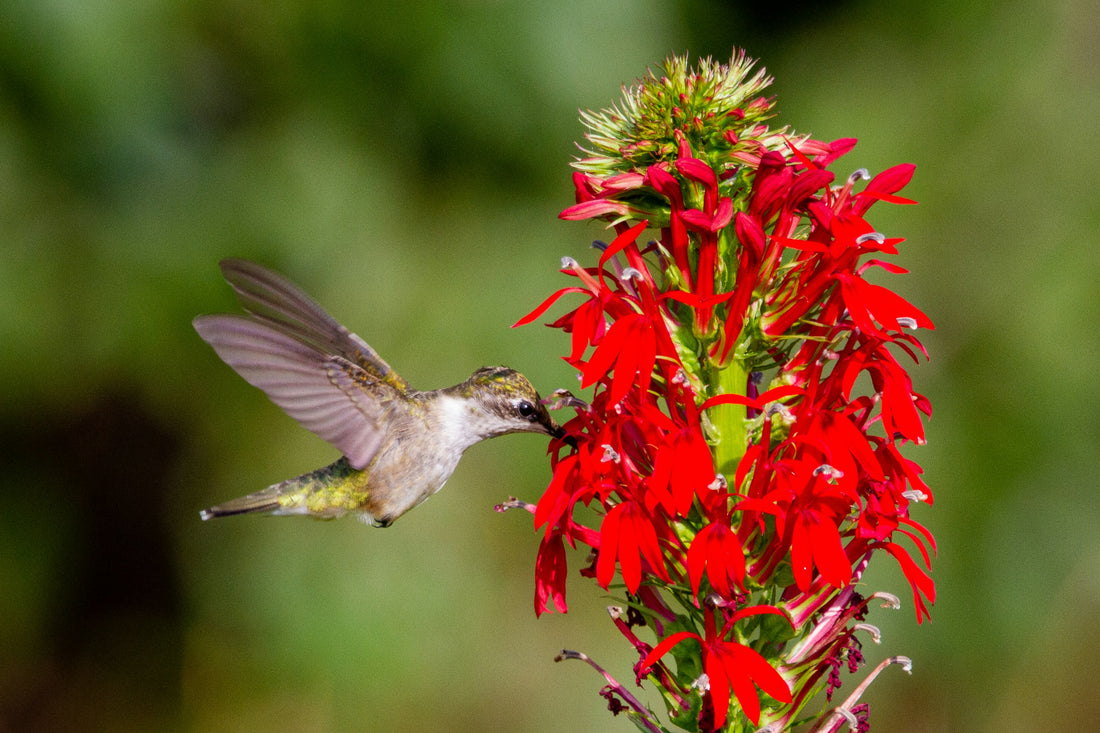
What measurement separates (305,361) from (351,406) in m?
0.21

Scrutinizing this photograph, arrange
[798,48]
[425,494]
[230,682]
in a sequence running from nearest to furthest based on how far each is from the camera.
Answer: [425,494], [230,682], [798,48]

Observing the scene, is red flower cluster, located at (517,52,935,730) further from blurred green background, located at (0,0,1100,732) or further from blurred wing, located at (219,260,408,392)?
blurred green background, located at (0,0,1100,732)

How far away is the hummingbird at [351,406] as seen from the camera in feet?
8.18

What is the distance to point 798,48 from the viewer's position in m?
6.43

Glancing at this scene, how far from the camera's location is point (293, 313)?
2551 millimetres

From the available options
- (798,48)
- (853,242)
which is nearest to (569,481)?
(853,242)

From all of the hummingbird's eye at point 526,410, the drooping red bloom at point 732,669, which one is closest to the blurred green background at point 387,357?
the hummingbird's eye at point 526,410

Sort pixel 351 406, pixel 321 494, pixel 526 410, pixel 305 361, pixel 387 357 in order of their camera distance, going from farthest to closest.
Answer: pixel 387 357 → pixel 321 494 → pixel 351 406 → pixel 305 361 → pixel 526 410

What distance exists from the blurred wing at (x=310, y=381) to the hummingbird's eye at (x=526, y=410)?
503 mm

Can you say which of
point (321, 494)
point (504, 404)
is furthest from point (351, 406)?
point (504, 404)

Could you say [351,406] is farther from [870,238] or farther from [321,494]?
[870,238]

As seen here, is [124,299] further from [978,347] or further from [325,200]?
[978,347]

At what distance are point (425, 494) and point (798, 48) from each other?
4.70m

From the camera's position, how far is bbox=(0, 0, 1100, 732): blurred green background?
4.79 m
